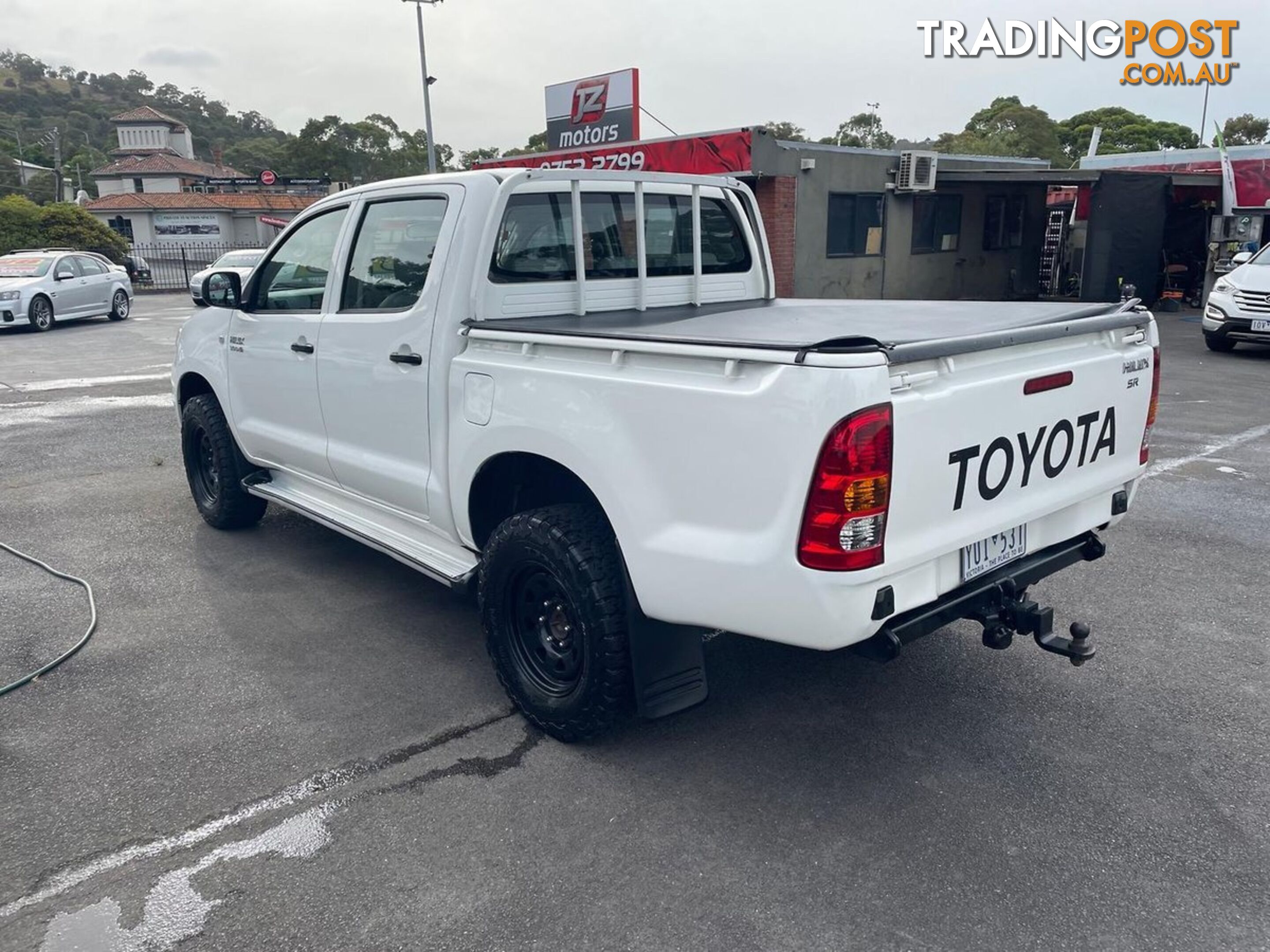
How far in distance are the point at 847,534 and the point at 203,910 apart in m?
2.08

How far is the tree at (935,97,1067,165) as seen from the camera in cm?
5566

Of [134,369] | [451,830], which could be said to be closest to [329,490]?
[451,830]

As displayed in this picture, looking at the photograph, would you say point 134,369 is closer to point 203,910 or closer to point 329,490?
point 329,490

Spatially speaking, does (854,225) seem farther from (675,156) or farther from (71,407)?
(71,407)

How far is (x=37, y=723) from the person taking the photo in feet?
12.3

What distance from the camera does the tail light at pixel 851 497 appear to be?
2.62 m

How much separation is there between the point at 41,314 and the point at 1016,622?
19678mm

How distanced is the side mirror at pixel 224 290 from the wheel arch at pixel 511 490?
235 cm

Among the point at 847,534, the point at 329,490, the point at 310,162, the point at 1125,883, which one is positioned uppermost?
the point at 310,162

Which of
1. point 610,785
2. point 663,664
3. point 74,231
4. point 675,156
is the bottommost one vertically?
point 610,785

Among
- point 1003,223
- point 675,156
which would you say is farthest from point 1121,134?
point 675,156

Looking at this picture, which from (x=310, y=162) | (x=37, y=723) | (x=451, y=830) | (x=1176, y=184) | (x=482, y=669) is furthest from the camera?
(x=310, y=162)

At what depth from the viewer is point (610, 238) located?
447 cm

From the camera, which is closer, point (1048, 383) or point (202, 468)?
point (1048, 383)
